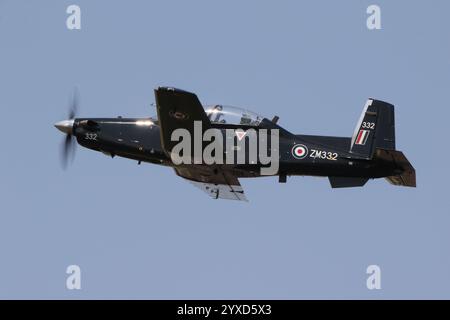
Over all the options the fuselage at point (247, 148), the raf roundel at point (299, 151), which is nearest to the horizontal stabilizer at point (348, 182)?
the fuselage at point (247, 148)

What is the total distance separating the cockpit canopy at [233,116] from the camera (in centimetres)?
2636

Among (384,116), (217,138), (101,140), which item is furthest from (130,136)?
(384,116)

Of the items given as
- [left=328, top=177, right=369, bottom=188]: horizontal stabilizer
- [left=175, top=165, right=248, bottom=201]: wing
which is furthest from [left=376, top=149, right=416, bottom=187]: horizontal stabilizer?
[left=175, top=165, right=248, bottom=201]: wing

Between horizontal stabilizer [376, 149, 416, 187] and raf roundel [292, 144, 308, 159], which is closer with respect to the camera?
horizontal stabilizer [376, 149, 416, 187]

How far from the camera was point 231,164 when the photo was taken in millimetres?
26891

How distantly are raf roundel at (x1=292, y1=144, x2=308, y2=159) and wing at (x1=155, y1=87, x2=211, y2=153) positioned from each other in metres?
2.35

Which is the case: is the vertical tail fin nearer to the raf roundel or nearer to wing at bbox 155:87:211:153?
the raf roundel

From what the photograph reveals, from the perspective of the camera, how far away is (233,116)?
86.5ft

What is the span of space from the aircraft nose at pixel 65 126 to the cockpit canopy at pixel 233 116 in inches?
160

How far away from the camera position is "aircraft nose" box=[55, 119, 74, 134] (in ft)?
91.7

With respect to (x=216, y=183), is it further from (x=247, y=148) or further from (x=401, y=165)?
(x=401, y=165)

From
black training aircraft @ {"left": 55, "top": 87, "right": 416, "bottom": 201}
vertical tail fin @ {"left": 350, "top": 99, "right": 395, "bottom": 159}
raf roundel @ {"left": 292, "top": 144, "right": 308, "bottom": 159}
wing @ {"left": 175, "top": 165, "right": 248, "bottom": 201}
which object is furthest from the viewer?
wing @ {"left": 175, "top": 165, "right": 248, "bottom": 201}

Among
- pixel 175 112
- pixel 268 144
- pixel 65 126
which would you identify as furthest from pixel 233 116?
pixel 65 126

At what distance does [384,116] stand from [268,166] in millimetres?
3307
